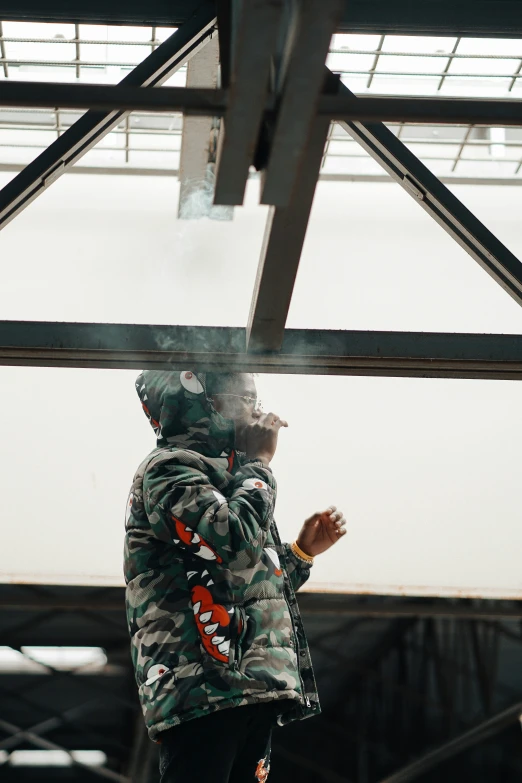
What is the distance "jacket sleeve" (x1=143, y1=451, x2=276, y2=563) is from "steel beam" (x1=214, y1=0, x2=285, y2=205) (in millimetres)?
502

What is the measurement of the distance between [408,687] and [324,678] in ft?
1.47

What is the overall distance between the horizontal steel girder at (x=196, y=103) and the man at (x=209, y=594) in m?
0.52

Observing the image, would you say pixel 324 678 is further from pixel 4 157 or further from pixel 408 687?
pixel 4 157

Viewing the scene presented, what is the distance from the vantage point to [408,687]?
12.4 ft

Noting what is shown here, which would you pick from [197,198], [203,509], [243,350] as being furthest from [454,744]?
[197,198]

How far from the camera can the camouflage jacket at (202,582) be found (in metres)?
1.21

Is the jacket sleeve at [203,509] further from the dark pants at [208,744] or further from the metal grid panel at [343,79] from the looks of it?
the metal grid panel at [343,79]

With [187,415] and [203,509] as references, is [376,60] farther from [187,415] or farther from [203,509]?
[203,509]

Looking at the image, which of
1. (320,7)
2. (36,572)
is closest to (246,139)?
(320,7)

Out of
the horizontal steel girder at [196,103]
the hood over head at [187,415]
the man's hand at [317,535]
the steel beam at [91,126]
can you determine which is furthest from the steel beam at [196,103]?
the man's hand at [317,535]

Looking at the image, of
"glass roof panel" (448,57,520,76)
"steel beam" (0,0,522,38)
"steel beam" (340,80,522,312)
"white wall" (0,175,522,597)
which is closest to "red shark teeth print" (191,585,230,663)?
"white wall" (0,175,522,597)

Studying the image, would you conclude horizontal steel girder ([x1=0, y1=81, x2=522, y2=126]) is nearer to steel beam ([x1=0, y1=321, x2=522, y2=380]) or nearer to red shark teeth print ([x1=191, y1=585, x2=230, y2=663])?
steel beam ([x1=0, y1=321, x2=522, y2=380])

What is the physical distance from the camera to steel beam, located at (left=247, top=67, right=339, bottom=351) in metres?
0.95

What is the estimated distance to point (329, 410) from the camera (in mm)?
2039
